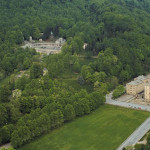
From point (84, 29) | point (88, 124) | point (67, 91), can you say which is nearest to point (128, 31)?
point (84, 29)

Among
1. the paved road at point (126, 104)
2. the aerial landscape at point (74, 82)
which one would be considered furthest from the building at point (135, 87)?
the paved road at point (126, 104)

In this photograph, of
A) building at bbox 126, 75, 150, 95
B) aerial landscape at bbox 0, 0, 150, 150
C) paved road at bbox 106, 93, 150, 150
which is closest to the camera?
paved road at bbox 106, 93, 150, 150

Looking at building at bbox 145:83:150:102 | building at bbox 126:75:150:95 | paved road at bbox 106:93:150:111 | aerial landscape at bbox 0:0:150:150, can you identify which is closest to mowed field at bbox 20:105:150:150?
aerial landscape at bbox 0:0:150:150

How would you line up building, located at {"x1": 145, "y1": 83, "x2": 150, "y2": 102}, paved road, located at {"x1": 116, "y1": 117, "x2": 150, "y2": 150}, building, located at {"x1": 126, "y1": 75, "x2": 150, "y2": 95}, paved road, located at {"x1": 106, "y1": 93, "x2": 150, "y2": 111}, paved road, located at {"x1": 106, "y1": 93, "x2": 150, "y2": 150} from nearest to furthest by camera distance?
paved road, located at {"x1": 116, "y1": 117, "x2": 150, "y2": 150}, paved road, located at {"x1": 106, "y1": 93, "x2": 150, "y2": 150}, paved road, located at {"x1": 106, "y1": 93, "x2": 150, "y2": 111}, building, located at {"x1": 145, "y1": 83, "x2": 150, "y2": 102}, building, located at {"x1": 126, "y1": 75, "x2": 150, "y2": 95}

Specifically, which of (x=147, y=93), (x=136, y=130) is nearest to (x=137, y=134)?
(x=136, y=130)

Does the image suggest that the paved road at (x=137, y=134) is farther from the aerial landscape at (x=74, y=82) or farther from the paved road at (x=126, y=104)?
the paved road at (x=126, y=104)

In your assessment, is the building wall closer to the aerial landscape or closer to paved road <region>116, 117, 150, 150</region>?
the aerial landscape

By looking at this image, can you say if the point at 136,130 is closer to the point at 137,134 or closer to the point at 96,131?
the point at 137,134
